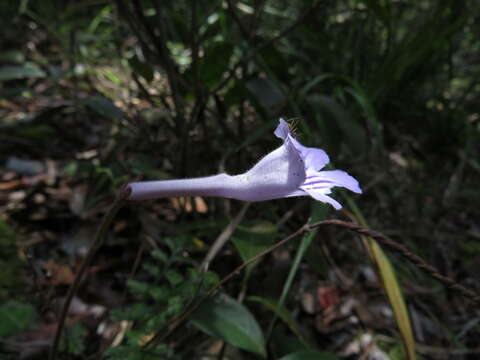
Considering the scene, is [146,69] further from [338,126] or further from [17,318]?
[17,318]

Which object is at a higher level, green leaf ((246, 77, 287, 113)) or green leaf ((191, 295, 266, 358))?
green leaf ((246, 77, 287, 113))

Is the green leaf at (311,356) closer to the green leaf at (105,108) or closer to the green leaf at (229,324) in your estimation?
the green leaf at (229,324)

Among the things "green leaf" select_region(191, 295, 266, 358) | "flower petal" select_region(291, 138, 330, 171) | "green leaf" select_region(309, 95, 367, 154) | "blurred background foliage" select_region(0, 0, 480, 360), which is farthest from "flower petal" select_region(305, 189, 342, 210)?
"green leaf" select_region(309, 95, 367, 154)

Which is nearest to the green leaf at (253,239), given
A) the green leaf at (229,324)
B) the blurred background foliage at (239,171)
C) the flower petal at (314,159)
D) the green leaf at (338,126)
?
the blurred background foliage at (239,171)

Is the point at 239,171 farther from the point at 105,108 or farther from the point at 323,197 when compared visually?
the point at 323,197

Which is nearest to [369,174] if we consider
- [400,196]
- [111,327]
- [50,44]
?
[400,196]

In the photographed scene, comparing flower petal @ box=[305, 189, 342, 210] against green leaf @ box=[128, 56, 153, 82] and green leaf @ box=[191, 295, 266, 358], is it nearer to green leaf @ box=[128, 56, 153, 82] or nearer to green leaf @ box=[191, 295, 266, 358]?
green leaf @ box=[191, 295, 266, 358]

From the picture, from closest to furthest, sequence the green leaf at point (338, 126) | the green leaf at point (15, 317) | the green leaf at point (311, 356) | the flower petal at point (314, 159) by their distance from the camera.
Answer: the flower petal at point (314, 159), the green leaf at point (311, 356), the green leaf at point (15, 317), the green leaf at point (338, 126)
